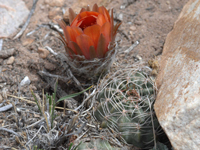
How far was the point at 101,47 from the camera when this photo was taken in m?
1.35

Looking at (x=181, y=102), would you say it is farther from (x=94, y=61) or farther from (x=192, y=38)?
(x=94, y=61)

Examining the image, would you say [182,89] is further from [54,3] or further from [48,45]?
[54,3]

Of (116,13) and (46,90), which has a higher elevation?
(116,13)

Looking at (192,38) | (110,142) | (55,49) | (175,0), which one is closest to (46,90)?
(55,49)

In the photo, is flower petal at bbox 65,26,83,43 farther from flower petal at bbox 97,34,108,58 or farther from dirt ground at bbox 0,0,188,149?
dirt ground at bbox 0,0,188,149

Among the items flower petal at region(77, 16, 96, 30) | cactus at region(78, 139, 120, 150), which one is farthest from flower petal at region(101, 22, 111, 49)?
cactus at region(78, 139, 120, 150)

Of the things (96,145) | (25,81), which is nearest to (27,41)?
(25,81)

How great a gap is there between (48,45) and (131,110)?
3.38 ft

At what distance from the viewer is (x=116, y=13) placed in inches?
84.7

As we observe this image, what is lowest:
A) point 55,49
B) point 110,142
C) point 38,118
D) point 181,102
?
point 110,142

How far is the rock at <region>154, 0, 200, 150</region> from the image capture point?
3.26ft

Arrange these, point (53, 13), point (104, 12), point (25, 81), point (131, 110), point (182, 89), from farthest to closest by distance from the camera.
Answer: point (53, 13) < point (25, 81) < point (104, 12) < point (131, 110) < point (182, 89)

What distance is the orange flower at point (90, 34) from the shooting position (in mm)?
1272

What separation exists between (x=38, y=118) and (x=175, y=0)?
5.99ft
